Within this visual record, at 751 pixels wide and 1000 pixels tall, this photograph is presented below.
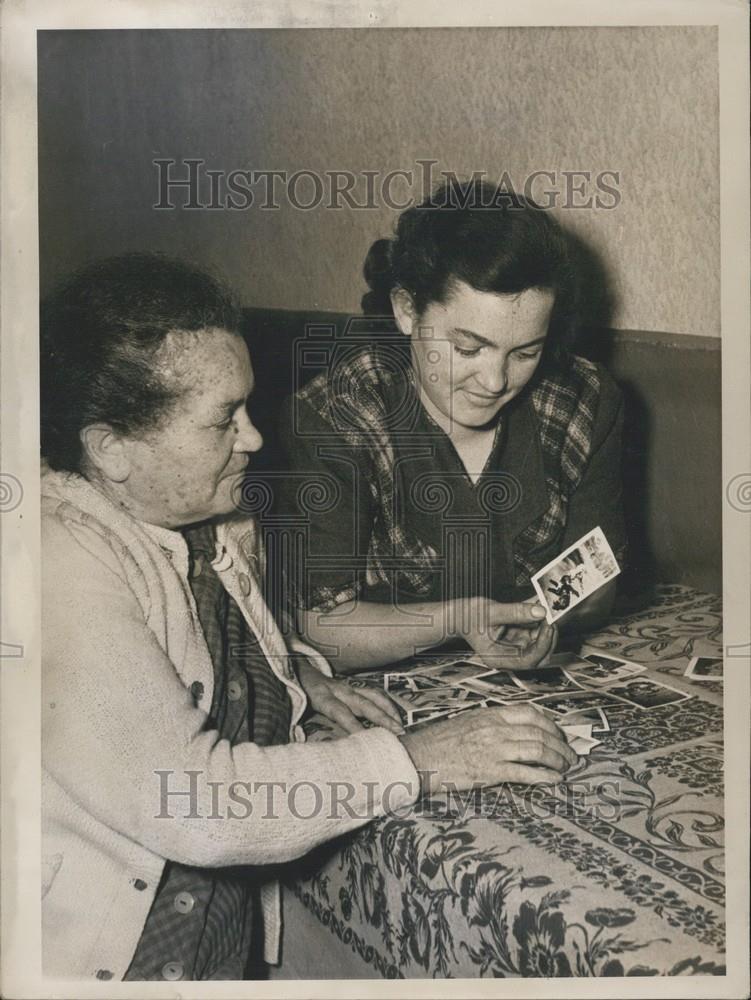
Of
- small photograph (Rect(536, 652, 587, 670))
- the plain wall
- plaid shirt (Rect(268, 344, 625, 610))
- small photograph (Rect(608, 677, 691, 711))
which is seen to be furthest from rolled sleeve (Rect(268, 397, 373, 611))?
small photograph (Rect(608, 677, 691, 711))

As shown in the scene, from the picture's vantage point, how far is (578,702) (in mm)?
1617

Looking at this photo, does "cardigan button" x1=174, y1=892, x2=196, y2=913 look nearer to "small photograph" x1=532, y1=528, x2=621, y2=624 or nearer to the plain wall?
"small photograph" x1=532, y1=528, x2=621, y2=624

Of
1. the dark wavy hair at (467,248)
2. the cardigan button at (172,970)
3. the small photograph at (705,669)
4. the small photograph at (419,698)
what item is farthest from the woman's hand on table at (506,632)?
the cardigan button at (172,970)

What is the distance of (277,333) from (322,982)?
924 mm

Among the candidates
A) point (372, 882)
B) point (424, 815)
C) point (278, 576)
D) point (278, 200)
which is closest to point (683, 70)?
point (278, 200)

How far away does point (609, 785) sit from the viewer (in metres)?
1.50

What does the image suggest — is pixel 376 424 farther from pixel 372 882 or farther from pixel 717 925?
pixel 717 925

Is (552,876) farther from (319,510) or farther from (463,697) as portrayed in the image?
(319,510)

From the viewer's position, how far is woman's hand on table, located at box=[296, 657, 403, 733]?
5.23ft

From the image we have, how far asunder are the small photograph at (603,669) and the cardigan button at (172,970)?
0.70 metres

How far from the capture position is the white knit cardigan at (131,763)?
1454mm

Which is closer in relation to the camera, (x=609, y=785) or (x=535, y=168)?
(x=609, y=785)

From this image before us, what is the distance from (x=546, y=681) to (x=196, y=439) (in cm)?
64

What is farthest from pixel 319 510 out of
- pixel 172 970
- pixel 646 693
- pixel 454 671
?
pixel 172 970
